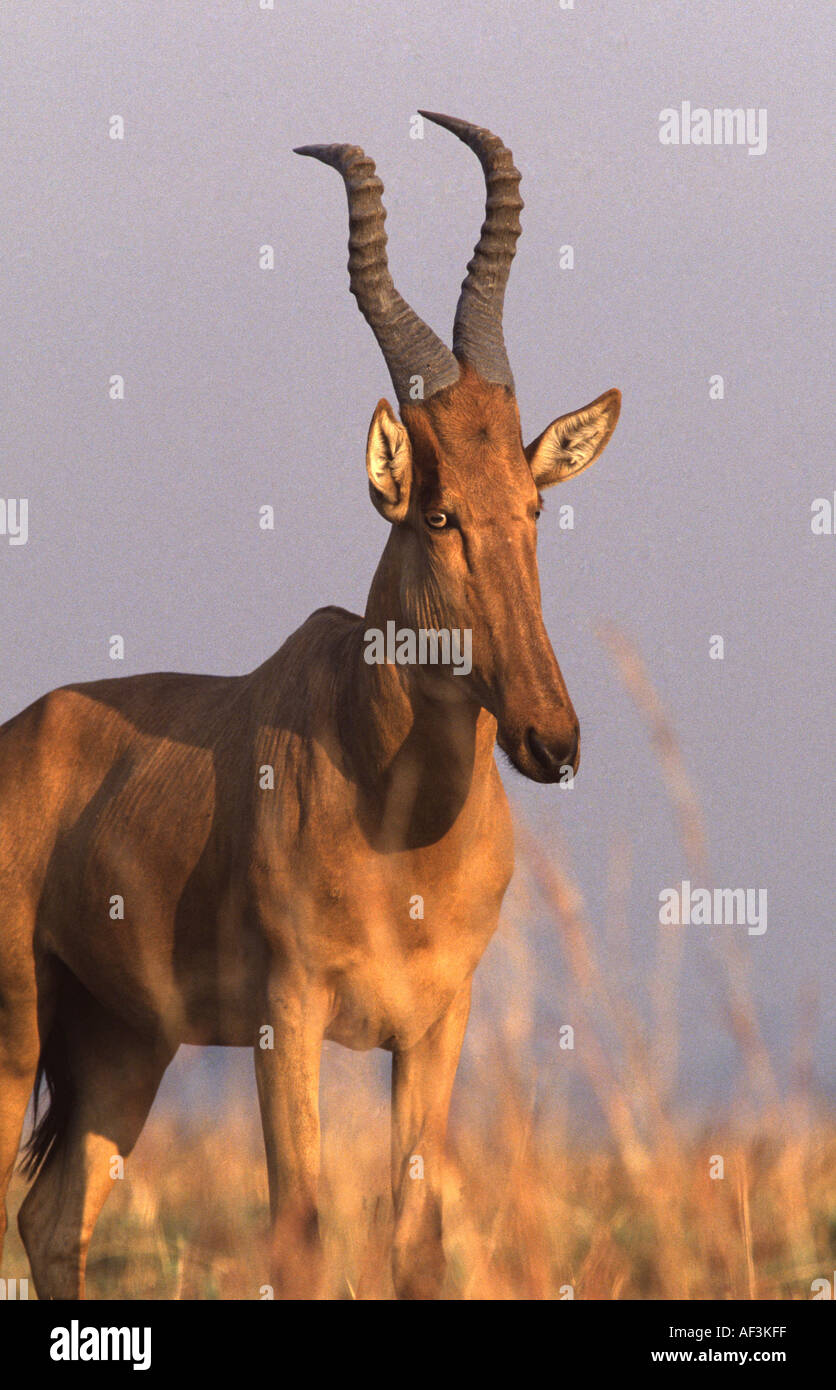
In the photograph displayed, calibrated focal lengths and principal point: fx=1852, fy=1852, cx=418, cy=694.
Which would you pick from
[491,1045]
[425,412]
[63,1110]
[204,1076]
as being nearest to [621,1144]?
[491,1045]

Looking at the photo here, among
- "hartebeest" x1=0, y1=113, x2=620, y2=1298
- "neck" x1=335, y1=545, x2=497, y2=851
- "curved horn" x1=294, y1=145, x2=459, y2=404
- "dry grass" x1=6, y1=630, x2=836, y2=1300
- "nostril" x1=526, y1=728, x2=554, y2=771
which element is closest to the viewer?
"dry grass" x1=6, y1=630, x2=836, y2=1300

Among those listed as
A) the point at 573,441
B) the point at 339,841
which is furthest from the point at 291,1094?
the point at 573,441

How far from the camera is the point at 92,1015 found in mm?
9523

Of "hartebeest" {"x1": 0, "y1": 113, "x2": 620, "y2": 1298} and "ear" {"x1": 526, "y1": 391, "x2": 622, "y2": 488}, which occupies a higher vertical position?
"ear" {"x1": 526, "y1": 391, "x2": 622, "y2": 488}

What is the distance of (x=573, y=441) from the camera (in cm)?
783

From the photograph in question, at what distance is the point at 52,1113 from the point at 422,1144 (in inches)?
106

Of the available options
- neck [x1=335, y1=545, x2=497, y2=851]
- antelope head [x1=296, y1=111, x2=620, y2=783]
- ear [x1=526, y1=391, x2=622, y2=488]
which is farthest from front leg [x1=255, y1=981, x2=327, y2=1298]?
ear [x1=526, y1=391, x2=622, y2=488]

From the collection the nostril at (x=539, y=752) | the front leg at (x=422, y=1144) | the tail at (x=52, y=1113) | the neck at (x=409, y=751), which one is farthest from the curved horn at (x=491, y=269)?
the tail at (x=52, y=1113)

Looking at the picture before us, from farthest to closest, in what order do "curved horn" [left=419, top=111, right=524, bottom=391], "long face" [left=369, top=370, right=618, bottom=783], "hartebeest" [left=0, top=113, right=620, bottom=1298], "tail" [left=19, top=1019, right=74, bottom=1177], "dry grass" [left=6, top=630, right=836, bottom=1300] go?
"tail" [left=19, top=1019, right=74, bottom=1177], "curved horn" [left=419, top=111, right=524, bottom=391], "hartebeest" [left=0, top=113, right=620, bottom=1298], "long face" [left=369, top=370, right=618, bottom=783], "dry grass" [left=6, top=630, right=836, bottom=1300]

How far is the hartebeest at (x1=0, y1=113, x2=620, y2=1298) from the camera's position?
7188 mm

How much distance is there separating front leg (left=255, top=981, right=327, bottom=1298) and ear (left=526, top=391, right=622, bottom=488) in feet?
7.78

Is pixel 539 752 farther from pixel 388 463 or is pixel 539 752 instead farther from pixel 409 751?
pixel 388 463

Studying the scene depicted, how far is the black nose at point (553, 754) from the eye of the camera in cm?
649

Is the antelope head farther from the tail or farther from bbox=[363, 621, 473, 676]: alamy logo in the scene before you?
the tail
